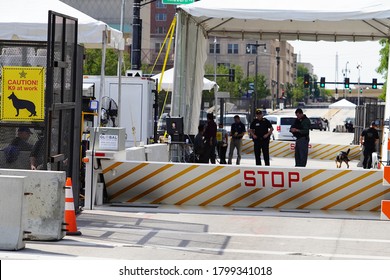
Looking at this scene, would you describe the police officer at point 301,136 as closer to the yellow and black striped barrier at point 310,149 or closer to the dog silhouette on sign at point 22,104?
the dog silhouette on sign at point 22,104

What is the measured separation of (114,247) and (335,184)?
5.61m

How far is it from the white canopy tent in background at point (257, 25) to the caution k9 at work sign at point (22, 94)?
7.24 m

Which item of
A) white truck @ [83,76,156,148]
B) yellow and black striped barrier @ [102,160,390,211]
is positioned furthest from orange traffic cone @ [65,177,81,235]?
white truck @ [83,76,156,148]

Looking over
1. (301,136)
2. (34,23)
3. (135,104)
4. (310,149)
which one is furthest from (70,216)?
(310,149)

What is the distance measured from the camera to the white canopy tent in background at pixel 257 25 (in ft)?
66.2

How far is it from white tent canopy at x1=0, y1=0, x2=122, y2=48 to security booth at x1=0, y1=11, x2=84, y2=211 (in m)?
2.96

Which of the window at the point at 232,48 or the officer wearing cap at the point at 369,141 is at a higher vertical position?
the window at the point at 232,48

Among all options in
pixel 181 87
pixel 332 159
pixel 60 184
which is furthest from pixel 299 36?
pixel 60 184

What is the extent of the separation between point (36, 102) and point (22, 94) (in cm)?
25


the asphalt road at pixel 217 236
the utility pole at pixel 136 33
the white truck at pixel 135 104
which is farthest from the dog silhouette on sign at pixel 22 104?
the utility pole at pixel 136 33

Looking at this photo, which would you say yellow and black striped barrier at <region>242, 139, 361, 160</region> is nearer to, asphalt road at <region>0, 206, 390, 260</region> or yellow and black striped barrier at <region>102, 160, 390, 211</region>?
yellow and black striped barrier at <region>102, 160, 390, 211</region>

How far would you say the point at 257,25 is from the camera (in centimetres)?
2634

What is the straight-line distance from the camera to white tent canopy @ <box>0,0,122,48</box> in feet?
57.5
